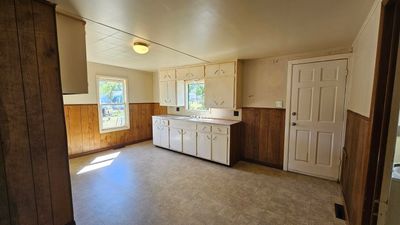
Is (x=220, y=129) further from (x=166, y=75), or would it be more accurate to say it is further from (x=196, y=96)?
(x=166, y=75)

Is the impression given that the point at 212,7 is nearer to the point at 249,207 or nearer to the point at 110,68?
the point at 249,207

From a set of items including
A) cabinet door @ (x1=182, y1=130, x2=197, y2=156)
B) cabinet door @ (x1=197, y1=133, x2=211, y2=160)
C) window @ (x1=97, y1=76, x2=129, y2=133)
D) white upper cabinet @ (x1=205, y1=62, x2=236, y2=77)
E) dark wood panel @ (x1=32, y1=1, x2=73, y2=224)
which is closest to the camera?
dark wood panel @ (x1=32, y1=1, x2=73, y2=224)

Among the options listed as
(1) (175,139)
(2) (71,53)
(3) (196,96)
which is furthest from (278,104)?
(2) (71,53)

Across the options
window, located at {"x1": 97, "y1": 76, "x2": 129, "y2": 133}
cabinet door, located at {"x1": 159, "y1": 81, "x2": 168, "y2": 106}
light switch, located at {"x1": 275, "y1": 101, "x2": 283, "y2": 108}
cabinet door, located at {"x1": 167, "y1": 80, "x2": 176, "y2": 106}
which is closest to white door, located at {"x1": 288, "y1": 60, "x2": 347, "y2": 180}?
light switch, located at {"x1": 275, "y1": 101, "x2": 283, "y2": 108}

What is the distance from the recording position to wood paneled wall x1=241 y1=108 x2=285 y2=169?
11.1ft

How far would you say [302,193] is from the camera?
2.52 metres

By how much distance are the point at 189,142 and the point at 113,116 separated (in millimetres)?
2332

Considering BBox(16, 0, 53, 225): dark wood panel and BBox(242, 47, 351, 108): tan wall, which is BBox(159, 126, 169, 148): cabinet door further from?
BBox(16, 0, 53, 225): dark wood panel

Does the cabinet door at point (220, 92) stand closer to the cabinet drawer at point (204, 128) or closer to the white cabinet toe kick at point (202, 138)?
the white cabinet toe kick at point (202, 138)

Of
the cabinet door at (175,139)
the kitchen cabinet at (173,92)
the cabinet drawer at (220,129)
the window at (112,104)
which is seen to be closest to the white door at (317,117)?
the cabinet drawer at (220,129)

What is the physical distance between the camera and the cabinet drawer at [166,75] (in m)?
4.61

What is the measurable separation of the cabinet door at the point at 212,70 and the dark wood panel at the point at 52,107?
9.66 feet

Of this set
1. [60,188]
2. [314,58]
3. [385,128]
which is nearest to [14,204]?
[60,188]

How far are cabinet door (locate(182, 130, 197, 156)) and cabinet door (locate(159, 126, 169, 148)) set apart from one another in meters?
0.57
